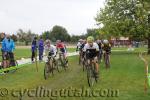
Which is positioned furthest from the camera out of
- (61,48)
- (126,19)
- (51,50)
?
(126,19)

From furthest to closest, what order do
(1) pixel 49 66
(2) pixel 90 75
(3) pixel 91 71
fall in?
(1) pixel 49 66
(3) pixel 91 71
(2) pixel 90 75

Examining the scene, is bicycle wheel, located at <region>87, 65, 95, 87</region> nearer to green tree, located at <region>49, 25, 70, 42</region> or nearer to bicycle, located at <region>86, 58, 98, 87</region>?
bicycle, located at <region>86, 58, 98, 87</region>

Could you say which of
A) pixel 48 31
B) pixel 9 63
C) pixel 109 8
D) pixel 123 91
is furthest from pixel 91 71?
pixel 48 31

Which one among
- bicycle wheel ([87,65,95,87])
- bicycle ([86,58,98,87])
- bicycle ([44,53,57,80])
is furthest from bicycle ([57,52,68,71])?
bicycle wheel ([87,65,95,87])

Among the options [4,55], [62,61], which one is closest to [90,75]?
[4,55]

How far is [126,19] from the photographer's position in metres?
56.5

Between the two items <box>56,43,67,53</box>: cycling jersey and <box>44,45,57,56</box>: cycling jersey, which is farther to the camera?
<box>56,43,67,53</box>: cycling jersey

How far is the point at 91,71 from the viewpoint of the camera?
16859mm

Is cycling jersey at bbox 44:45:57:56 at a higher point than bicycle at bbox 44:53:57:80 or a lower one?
higher

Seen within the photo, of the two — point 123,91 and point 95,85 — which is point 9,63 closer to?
point 95,85

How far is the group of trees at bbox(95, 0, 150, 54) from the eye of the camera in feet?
180

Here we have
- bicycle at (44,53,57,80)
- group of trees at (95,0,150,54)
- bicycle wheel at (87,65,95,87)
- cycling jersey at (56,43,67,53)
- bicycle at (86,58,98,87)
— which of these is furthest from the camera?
group of trees at (95,0,150,54)

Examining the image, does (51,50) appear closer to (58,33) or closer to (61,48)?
(61,48)

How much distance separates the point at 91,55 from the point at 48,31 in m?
131
